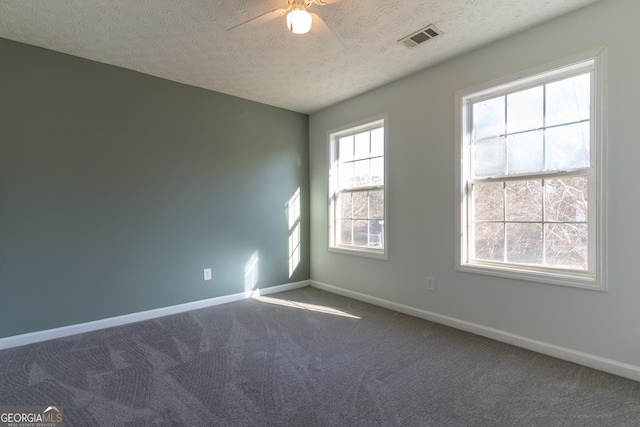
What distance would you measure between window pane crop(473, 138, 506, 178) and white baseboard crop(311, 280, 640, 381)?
4.49 ft

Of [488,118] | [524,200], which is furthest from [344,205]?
[524,200]

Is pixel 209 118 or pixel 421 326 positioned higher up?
pixel 209 118

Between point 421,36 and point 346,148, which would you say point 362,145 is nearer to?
point 346,148

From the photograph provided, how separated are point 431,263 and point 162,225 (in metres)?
2.85

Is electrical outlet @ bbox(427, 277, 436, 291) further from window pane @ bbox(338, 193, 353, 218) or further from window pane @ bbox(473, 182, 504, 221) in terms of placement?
window pane @ bbox(338, 193, 353, 218)

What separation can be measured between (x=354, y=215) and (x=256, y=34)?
2.36m

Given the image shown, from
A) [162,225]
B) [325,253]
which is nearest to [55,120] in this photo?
[162,225]

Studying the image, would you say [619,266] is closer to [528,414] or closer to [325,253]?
[528,414]

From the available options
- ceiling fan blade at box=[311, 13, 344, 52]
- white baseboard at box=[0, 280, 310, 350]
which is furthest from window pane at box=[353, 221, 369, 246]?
ceiling fan blade at box=[311, 13, 344, 52]

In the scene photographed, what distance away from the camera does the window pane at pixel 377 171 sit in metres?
3.71

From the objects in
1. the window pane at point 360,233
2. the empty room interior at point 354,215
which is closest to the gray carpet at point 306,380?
the empty room interior at point 354,215

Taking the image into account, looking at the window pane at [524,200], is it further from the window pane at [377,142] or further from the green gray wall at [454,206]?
the window pane at [377,142]

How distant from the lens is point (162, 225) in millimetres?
3332

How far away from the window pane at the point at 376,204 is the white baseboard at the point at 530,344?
99cm
